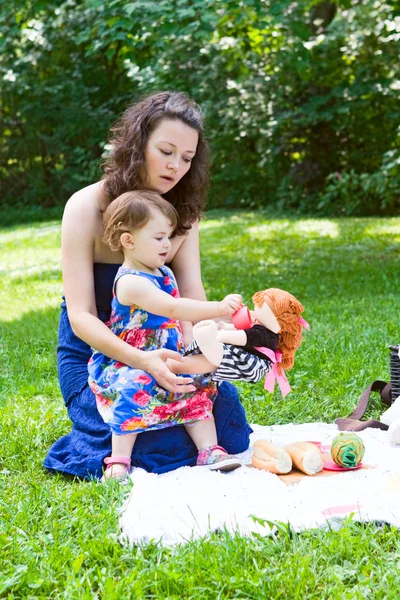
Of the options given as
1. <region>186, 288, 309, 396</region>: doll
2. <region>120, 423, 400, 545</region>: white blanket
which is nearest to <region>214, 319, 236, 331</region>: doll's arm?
<region>186, 288, 309, 396</region>: doll

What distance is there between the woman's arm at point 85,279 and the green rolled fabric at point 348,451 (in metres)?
0.74

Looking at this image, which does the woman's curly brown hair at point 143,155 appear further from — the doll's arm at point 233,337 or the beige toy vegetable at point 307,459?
the beige toy vegetable at point 307,459

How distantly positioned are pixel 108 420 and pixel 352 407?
1.31 m

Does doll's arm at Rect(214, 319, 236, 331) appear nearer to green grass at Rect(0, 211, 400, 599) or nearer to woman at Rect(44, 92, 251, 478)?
woman at Rect(44, 92, 251, 478)

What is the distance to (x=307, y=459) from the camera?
2.83 metres

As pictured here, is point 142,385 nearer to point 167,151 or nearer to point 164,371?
point 164,371

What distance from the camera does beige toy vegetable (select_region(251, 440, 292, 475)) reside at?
2.84 metres

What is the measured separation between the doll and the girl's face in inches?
13.9

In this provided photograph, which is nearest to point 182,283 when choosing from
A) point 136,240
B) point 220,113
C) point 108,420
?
point 136,240

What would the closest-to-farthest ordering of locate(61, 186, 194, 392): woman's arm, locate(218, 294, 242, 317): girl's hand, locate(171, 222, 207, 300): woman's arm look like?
1. locate(218, 294, 242, 317): girl's hand
2. locate(61, 186, 194, 392): woman's arm
3. locate(171, 222, 207, 300): woman's arm

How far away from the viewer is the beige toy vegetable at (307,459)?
2.83m

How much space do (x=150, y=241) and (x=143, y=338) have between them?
36 cm

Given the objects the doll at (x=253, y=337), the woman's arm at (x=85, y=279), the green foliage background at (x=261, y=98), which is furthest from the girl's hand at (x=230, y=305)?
the green foliage background at (x=261, y=98)

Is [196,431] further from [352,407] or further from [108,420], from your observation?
[352,407]
